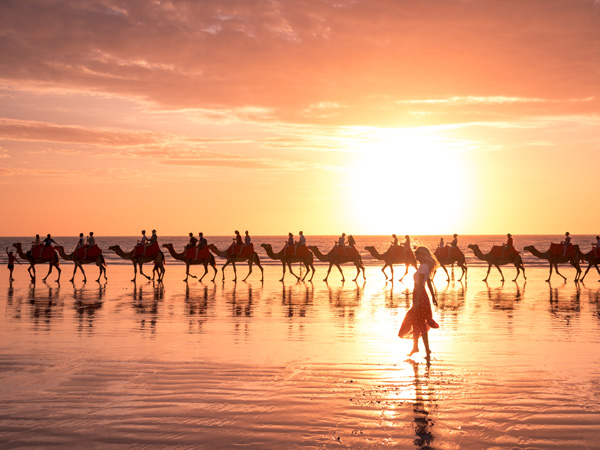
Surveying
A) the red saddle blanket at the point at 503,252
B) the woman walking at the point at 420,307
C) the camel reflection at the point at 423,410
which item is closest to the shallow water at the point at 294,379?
the camel reflection at the point at 423,410

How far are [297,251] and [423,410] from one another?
24.2 meters

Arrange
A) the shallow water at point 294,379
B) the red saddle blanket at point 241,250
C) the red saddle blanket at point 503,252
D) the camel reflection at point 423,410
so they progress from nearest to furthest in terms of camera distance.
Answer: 1. the camel reflection at point 423,410
2. the shallow water at point 294,379
3. the red saddle blanket at point 241,250
4. the red saddle blanket at point 503,252

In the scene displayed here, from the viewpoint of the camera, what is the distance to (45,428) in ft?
22.4

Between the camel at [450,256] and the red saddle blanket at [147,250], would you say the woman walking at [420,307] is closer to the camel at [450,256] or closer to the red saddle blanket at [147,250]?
the red saddle blanket at [147,250]

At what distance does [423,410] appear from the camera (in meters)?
7.43

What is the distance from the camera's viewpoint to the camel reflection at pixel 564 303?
1691 centimetres

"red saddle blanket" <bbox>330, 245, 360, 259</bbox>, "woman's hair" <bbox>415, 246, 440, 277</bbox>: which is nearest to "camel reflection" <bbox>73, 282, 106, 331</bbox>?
"woman's hair" <bbox>415, 246, 440, 277</bbox>

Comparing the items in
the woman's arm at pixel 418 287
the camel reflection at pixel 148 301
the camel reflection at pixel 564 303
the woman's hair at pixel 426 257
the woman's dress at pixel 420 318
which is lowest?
the camel reflection at pixel 564 303

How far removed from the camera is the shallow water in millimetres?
6645

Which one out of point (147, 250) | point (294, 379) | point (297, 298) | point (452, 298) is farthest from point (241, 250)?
point (294, 379)

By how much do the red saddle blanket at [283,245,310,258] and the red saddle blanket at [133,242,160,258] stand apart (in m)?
6.31

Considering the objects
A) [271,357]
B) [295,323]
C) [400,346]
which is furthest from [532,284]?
[271,357]

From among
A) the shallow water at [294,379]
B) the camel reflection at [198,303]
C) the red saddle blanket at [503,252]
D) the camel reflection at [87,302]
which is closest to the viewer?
the shallow water at [294,379]

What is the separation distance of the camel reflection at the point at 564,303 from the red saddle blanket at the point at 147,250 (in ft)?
56.7
